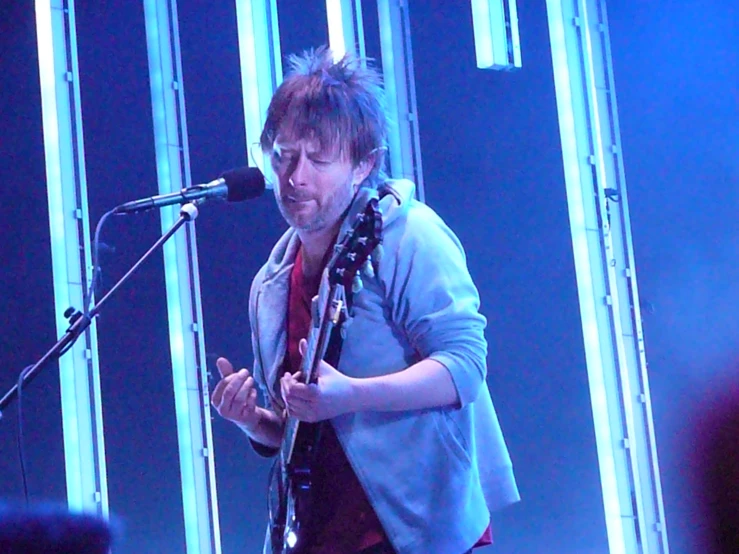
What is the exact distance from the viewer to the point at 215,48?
165 inches

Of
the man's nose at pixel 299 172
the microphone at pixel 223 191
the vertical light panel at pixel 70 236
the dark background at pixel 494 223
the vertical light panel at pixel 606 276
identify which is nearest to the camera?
the man's nose at pixel 299 172

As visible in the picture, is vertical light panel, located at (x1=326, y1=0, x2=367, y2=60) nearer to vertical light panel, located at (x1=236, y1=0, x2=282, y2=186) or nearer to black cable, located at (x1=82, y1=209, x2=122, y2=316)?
vertical light panel, located at (x1=236, y1=0, x2=282, y2=186)

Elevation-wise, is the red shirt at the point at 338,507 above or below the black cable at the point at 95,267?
below

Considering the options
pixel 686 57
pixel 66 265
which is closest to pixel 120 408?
pixel 66 265

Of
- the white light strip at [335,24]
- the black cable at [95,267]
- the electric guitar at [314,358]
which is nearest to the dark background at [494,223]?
the white light strip at [335,24]

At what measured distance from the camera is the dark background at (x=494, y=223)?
3.91m

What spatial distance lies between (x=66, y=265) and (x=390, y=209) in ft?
7.46

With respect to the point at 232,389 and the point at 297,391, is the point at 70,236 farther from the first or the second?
the point at 297,391

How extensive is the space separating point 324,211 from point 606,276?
9.20 feet

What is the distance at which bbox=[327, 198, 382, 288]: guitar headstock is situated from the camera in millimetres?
1745

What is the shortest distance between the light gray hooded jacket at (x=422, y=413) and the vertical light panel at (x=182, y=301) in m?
2.20

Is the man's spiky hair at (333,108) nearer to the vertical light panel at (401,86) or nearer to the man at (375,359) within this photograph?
the man at (375,359)

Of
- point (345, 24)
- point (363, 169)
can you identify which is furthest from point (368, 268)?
point (345, 24)

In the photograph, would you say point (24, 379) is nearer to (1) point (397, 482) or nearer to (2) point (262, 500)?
(1) point (397, 482)
